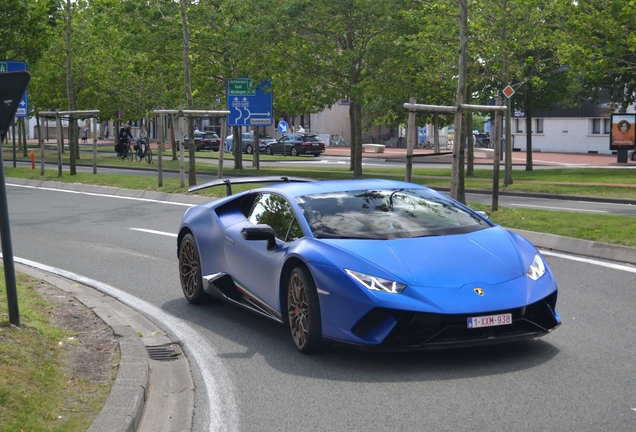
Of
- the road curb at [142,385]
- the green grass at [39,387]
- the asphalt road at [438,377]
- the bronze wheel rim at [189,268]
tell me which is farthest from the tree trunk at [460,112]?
the green grass at [39,387]

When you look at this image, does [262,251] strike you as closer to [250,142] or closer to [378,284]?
[378,284]

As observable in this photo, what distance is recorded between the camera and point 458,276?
677 centimetres

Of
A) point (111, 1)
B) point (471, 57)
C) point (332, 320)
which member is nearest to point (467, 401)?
point (332, 320)

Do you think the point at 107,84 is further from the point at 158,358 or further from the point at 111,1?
the point at 158,358

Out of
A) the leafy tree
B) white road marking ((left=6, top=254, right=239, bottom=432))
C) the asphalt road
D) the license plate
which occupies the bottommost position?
white road marking ((left=6, top=254, right=239, bottom=432))

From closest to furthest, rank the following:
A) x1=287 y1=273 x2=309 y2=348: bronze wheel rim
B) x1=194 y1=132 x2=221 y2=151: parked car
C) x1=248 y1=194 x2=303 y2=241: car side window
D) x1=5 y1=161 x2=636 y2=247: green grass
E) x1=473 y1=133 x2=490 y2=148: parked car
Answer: x1=287 y1=273 x2=309 y2=348: bronze wheel rim
x1=248 y1=194 x2=303 y2=241: car side window
x1=5 y1=161 x2=636 y2=247: green grass
x1=194 y1=132 x2=221 y2=151: parked car
x1=473 y1=133 x2=490 y2=148: parked car

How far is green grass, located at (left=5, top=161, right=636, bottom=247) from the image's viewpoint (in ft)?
46.1

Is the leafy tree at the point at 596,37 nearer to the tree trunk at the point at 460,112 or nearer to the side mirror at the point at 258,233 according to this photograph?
the tree trunk at the point at 460,112

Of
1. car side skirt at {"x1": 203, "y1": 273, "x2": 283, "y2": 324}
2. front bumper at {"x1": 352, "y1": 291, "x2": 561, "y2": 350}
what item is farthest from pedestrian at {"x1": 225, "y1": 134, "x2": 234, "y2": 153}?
front bumper at {"x1": 352, "y1": 291, "x2": 561, "y2": 350}

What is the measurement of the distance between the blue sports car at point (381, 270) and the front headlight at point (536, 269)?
0.01 m

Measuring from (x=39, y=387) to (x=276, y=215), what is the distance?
2847mm

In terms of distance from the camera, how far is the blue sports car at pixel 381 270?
6551mm

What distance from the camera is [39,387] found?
19.4ft

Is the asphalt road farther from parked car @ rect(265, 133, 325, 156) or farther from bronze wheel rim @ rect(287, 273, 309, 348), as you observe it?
parked car @ rect(265, 133, 325, 156)
